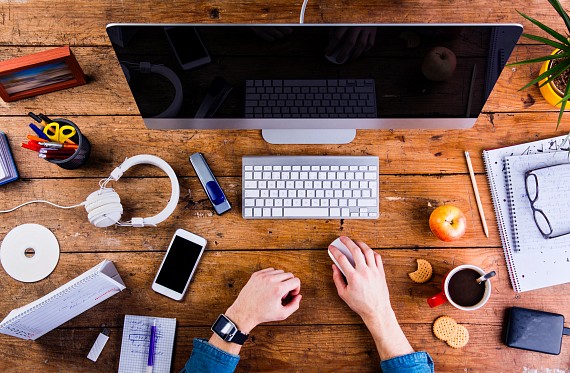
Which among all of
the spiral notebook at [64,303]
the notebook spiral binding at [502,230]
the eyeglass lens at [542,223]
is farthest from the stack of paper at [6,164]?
the eyeglass lens at [542,223]

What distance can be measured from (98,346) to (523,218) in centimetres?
107

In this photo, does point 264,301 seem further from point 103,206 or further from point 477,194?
point 477,194

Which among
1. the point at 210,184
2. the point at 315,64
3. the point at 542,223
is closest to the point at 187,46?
the point at 315,64

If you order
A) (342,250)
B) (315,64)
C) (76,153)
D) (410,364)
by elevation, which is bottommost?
(410,364)

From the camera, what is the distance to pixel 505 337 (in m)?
1.05

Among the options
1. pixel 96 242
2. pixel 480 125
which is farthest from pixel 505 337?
pixel 96 242

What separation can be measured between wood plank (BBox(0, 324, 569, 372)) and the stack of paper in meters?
0.38

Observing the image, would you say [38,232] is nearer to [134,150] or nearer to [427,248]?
[134,150]

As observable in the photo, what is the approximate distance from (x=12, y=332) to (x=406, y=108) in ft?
3.25

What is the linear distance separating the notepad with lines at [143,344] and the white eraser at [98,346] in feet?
0.15

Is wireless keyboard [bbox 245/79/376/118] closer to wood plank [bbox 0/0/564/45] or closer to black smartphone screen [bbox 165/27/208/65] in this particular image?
black smartphone screen [bbox 165/27/208/65]

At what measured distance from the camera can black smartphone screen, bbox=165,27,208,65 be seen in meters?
0.80

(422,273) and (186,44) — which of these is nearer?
(186,44)

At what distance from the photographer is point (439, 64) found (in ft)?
2.80
